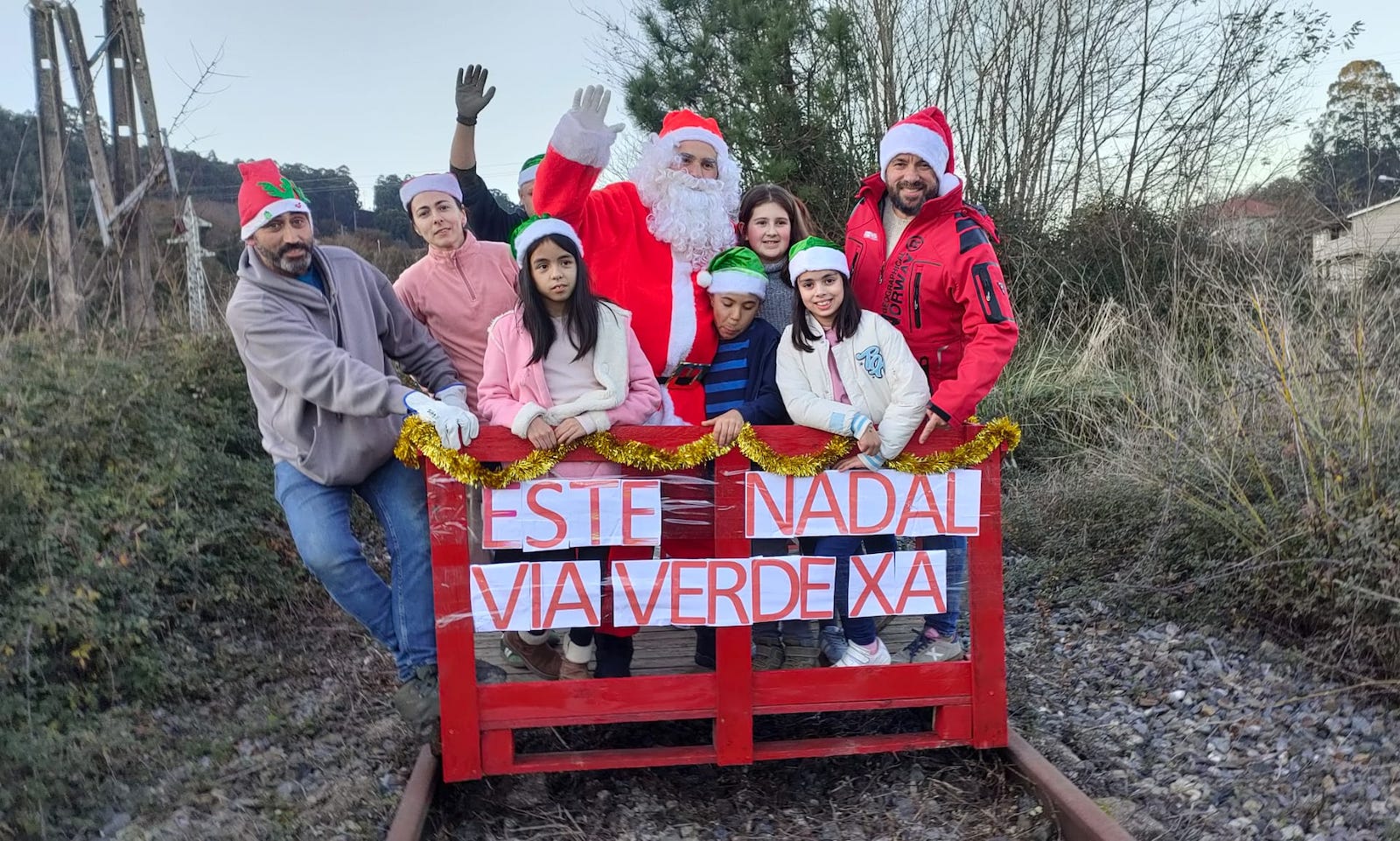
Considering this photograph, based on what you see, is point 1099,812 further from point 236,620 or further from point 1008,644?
point 236,620

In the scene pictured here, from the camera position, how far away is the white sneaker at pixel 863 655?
10.6 ft

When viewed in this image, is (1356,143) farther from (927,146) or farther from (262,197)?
(262,197)

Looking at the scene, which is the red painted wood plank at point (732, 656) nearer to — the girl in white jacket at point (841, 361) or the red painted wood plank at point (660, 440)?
the red painted wood plank at point (660, 440)

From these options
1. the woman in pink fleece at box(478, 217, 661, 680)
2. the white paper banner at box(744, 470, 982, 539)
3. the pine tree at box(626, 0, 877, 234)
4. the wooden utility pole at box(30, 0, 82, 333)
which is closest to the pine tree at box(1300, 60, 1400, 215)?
the pine tree at box(626, 0, 877, 234)

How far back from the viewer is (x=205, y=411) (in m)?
6.07

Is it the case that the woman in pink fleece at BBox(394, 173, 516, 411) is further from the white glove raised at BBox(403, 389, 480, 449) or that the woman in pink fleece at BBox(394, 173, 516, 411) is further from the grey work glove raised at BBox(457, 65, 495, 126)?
the white glove raised at BBox(403, 389, 480, 449)

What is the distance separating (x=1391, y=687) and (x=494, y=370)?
3416mm

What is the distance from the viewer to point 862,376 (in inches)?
126

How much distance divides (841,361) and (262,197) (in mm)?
2039

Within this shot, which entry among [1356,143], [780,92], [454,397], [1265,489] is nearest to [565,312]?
[454,397]

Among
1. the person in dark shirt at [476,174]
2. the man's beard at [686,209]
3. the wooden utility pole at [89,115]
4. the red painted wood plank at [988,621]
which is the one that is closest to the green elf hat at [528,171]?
the person in dark shirt at [476,174]

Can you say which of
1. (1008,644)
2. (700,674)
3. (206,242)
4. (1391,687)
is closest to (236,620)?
(700,674)

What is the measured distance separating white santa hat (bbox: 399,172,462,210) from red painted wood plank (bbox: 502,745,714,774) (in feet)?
7.46

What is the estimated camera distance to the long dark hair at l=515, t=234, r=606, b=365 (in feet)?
10.3
